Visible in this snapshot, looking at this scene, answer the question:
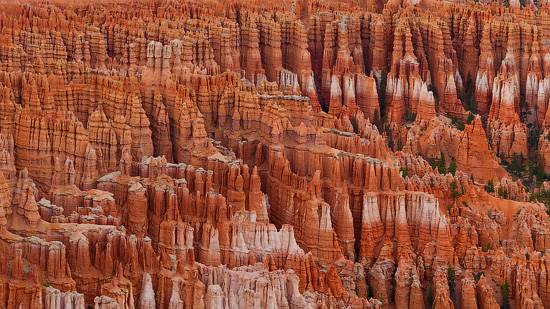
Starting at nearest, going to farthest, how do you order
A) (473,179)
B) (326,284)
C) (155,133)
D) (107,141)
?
(326,284), (107,141), (155,133), (473,179)

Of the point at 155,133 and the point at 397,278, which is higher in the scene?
the point at 155,133

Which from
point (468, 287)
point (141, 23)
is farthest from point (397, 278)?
point (141, 23)

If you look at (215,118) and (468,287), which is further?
(215,118)

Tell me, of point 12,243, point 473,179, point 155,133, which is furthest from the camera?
point 473,179

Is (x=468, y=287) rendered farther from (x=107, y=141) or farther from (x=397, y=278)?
(x=107, y=141)

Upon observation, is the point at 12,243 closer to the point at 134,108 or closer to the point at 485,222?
the point at 134,108

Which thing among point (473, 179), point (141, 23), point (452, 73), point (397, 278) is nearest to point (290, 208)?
point (397, 278)
